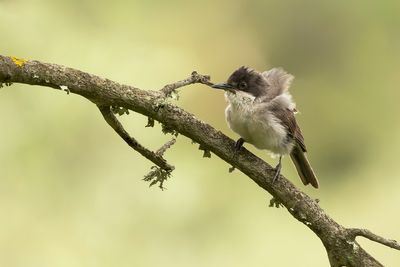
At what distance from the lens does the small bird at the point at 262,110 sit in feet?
18.5

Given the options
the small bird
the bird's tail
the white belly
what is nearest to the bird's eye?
the small bird

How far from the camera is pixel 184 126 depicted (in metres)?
4.53

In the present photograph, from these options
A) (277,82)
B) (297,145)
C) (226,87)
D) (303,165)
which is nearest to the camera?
(226,87)

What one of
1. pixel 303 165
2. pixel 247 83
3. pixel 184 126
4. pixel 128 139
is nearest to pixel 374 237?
pixel 184 126

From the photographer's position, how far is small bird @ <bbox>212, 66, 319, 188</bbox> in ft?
18.5

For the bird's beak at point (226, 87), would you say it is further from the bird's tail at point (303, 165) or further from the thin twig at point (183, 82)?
the thin twig at point (183, 82)

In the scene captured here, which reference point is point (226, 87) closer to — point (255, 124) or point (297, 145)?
point (255, 124)

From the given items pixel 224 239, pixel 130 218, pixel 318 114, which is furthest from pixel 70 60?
pixel 318 114

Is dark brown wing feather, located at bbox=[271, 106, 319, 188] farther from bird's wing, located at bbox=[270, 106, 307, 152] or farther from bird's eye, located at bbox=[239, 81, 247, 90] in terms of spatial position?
bird's eye, located at bbox=[239, 81, 247, 90]

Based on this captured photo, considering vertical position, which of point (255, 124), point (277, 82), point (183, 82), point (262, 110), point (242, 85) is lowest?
point (183, 82)

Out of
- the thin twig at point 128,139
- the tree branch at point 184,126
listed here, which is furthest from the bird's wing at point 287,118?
the thin twig at point 128,139

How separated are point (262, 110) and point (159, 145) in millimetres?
5162

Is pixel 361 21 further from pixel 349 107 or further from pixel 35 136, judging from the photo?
pixel 35 136

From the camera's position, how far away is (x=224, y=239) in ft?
38.2
